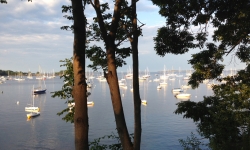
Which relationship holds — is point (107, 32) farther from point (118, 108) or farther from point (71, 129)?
point (71, 129)

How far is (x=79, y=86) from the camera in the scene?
13.5ft

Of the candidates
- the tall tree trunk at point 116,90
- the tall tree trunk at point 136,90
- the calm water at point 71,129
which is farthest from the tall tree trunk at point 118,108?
the calm water at point 71,129

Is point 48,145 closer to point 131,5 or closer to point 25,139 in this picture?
point 25,139

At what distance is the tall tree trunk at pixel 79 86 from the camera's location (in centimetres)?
403

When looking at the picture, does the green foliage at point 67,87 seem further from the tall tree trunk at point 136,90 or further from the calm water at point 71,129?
the calm water at point 71,129

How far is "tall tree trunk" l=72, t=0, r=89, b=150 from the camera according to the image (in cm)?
403

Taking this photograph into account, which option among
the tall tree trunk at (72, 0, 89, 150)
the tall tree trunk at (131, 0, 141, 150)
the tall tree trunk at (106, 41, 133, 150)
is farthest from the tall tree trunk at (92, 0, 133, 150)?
the tall tree trunk at (72, 0, 89, 150)

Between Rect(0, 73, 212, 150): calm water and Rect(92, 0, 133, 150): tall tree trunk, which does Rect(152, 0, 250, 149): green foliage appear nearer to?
Rect(92, 0, 133, 150): tall tree trunk

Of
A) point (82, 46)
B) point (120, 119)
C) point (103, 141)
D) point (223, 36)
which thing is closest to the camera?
point (82, 46)

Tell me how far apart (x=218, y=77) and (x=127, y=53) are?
8.48 feet

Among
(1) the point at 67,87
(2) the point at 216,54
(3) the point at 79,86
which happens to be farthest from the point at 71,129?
(3) the point at 79,86

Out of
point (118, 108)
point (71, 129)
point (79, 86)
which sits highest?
point (79, 86)

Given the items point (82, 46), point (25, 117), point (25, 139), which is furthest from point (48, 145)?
point (82, 46)

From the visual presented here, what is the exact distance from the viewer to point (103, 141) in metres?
30.1
